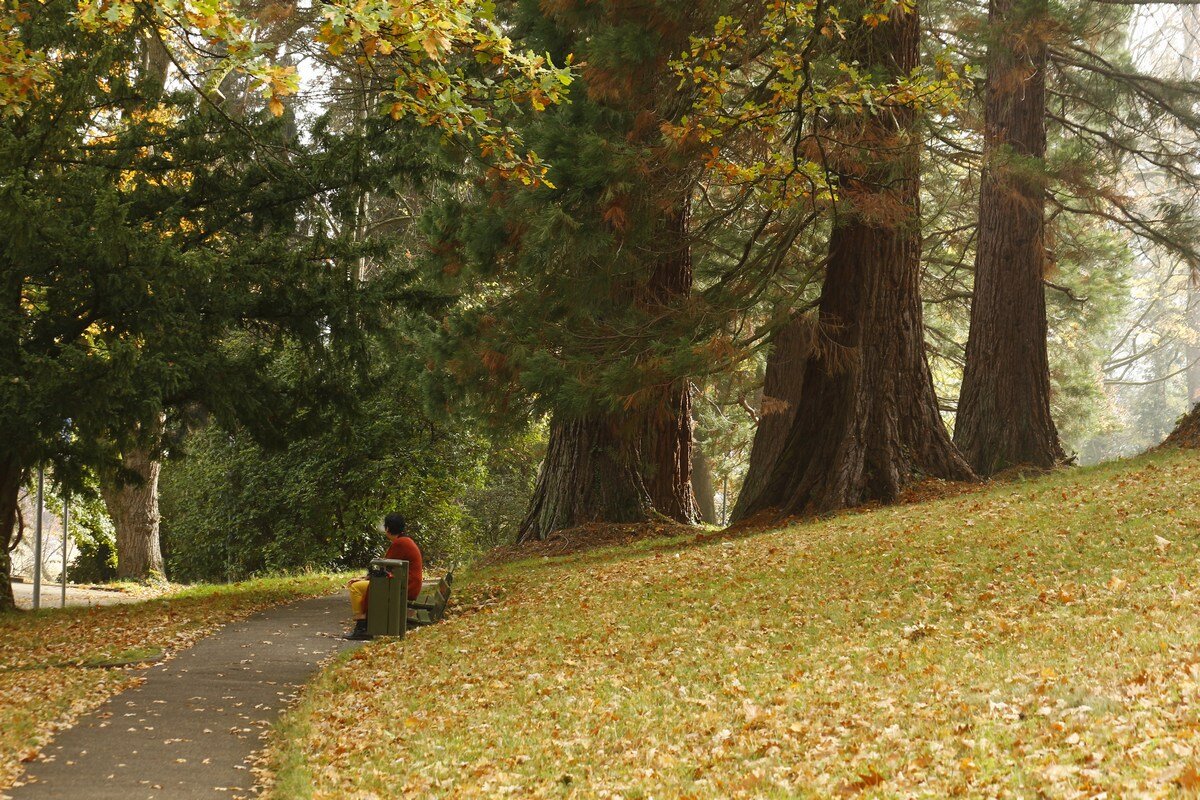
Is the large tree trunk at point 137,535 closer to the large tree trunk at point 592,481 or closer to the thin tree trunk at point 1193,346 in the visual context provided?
the large tree trunk at point 592,481

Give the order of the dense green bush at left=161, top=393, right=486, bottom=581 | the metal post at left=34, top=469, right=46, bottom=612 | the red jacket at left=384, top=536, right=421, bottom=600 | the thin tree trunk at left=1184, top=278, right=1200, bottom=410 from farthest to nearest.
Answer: the thin tree trunk at left=1184, top=278, right=1200, bottom=410 < the dense green bush at left=161, top=393, right=486, bottom=581 < the metal post at left=34, top=469, right=46, bottom=612 < the red jacket at left=384, top=536, right=421, bottom=600

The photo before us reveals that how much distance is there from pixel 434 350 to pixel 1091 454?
60156 millimetres

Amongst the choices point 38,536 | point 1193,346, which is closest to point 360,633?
point 38,536

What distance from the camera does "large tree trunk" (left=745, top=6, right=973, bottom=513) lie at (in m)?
14.9

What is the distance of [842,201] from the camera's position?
13.0 metres

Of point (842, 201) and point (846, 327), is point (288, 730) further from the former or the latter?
point (846, 327)

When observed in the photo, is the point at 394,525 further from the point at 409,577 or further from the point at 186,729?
the point at 186,729

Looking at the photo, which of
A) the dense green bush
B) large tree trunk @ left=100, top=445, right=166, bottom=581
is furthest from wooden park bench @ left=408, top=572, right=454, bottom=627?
large tree trunk @ left=100, top=445, right=166, bottom=581

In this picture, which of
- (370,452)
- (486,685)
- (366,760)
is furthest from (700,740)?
(370,452)

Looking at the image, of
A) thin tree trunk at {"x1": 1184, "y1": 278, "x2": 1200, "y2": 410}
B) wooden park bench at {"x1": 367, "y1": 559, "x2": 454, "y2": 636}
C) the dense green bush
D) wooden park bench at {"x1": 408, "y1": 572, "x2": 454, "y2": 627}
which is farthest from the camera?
thin tree trunk at {"x1": 1184, "y1": 278, "x2": 1200, "y2": 410}

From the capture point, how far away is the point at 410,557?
1109 centimetres

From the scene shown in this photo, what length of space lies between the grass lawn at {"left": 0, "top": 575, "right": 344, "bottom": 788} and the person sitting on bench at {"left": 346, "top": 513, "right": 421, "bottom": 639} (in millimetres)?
1580

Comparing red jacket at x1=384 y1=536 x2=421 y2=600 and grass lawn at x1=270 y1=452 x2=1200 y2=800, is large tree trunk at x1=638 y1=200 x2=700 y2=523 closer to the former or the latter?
grass lawn at x1=270 y1=452 x2=1200 y2=800

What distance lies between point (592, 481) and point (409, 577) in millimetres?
6524
